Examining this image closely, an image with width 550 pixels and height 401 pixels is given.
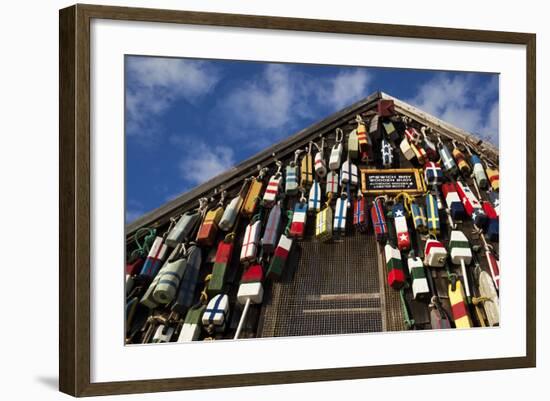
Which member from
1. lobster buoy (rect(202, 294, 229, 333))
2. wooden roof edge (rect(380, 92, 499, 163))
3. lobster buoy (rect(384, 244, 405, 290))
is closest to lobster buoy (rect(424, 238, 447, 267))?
lobster buoy (rect(384, 244, 405, 290))

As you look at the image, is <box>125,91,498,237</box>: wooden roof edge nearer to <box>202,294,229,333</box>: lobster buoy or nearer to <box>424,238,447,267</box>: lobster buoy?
<box>202,294,229,333</box>: lobster buoy

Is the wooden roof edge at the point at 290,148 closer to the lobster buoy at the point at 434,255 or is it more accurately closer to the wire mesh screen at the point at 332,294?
the wire mesh screen at the point at 332,294

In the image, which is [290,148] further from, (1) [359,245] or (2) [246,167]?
(1) [359,245]

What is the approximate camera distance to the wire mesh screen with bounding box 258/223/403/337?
4.43 metres

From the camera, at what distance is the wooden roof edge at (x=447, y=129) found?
4699mm

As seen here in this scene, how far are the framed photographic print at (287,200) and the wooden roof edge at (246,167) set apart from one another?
0.01 metres

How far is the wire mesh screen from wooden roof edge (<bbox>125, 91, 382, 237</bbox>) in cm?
44

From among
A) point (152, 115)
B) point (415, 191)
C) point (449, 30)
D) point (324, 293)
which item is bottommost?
point (324, 293)

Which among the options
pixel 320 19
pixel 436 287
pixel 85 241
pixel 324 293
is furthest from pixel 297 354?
pixel 320 19

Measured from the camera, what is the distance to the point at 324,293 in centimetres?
449

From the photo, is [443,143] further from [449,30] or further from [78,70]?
[78,70]

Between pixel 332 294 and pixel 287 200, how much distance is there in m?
0.50

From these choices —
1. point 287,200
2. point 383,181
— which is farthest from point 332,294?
point 383,181

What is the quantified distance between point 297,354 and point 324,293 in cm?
31
